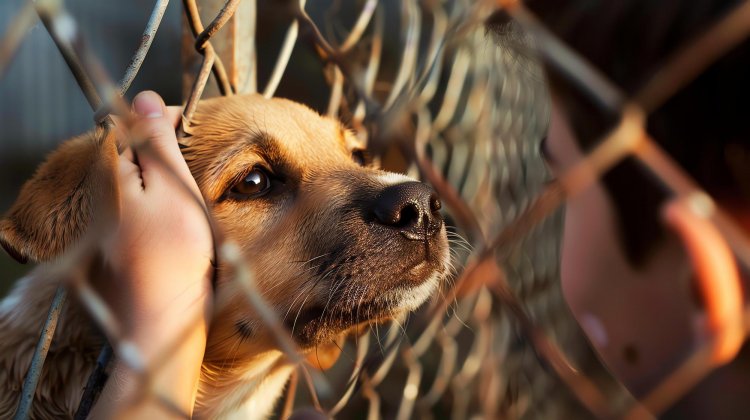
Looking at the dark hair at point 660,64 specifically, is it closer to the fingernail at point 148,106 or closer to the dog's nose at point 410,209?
the dog's nose at point 410,209

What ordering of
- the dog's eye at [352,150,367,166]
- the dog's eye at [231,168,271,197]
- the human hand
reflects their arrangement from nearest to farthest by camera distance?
the human hand < the dog's eye at [231,168,271,197] < the dog's eye at [352,150,367,166]

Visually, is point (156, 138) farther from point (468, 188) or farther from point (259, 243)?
point (468, 188)

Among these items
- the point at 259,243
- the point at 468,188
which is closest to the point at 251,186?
the point at 259,243

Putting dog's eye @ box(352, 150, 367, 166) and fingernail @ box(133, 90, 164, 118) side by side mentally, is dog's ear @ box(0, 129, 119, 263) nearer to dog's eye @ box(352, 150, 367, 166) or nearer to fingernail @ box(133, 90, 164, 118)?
fingernail @ box(133, 90, 164, 118)

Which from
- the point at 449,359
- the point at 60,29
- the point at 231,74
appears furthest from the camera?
the point at 449,359

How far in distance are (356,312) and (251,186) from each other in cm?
47

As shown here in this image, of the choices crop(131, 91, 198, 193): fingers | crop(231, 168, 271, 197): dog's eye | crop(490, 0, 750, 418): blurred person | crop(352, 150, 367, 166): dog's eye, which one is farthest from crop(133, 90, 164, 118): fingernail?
crop(352, 150, 367, 166): dog's eye

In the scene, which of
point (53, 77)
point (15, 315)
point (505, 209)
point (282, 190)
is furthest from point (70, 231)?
point (53, 77)

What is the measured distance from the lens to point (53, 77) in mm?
6449

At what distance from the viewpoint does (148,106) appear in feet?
4.80

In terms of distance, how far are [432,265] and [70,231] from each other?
2.71 feet

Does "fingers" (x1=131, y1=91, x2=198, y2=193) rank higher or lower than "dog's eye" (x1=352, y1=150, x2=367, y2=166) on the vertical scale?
lower

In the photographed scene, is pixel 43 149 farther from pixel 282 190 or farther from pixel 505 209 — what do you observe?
pixel 282 190

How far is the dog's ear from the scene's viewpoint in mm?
1451
